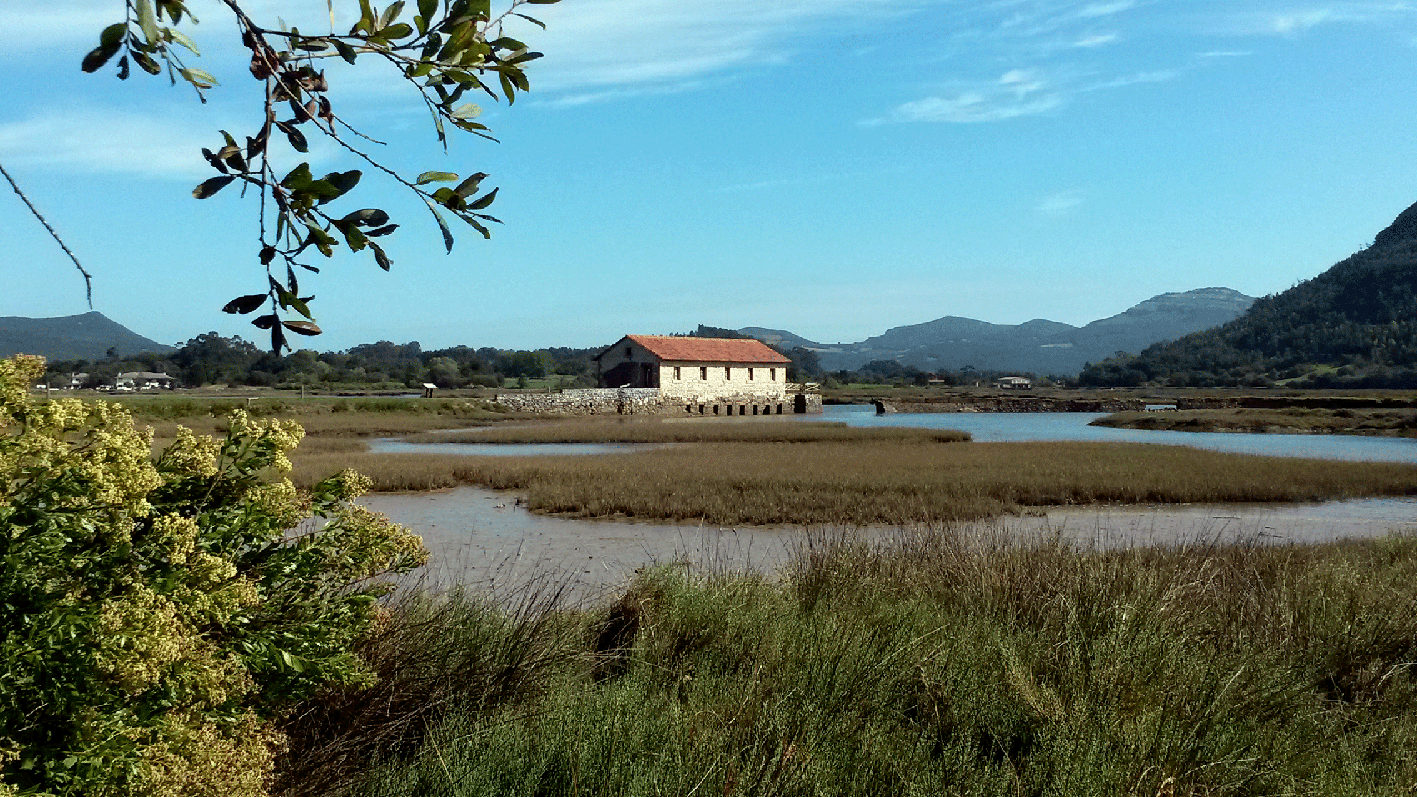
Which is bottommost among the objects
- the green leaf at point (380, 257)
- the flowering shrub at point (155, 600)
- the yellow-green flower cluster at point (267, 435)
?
the flowering shrub at point (155, 600)

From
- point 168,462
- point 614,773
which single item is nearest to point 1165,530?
point 614,773

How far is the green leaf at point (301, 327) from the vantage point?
2057mm

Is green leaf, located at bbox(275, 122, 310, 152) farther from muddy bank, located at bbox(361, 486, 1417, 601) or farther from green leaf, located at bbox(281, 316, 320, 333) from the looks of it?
muddy bank, located at bbox(361, 486, 1417, 601)

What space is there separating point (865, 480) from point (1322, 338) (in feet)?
438

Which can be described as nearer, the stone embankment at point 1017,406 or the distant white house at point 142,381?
the stone embankment at point 1017,406

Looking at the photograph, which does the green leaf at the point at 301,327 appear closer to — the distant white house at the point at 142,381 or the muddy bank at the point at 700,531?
the muddy bank at the point at 700,531

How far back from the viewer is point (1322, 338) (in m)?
129

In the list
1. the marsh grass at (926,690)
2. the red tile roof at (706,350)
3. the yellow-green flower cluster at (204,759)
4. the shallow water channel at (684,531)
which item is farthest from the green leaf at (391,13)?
the red tile roof at (706,350)

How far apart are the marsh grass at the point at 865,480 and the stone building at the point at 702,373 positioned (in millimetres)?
32834

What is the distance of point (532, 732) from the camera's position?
3619 millimetres

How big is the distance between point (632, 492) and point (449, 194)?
1637 centimetres

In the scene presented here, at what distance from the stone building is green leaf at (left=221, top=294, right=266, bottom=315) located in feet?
188

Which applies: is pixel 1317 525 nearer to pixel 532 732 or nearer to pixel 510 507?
pixel 510 507

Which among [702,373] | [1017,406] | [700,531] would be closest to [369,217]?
[700,531]
